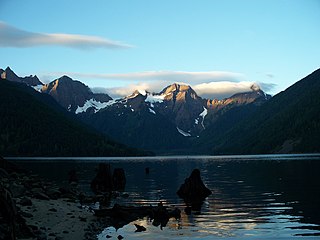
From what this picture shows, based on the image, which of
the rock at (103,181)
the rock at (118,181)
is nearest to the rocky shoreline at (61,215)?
the rock at (103,181)

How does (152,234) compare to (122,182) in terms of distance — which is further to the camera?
(122,182)

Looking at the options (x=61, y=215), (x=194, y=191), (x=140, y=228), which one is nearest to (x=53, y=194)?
(x=61, y=215)

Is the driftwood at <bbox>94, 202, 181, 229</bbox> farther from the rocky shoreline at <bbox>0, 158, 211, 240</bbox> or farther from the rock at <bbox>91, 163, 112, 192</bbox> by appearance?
the rock at <bbox>91, 163, 112, 192</bbox>

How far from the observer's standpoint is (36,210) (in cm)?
5194

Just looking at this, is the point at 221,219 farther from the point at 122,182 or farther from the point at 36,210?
the point at 122,182

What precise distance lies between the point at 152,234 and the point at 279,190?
48513 millimetres

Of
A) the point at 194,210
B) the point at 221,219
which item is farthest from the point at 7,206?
the point at 194,210

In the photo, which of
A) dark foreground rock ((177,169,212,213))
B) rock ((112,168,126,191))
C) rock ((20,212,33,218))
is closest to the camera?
rock ((20,212,33,218))

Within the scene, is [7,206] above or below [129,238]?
above

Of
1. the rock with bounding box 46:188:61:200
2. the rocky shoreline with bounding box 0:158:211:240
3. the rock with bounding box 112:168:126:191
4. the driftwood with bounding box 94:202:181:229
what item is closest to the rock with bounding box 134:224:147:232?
the rocky shoreline with bounding box 0:158:211:240

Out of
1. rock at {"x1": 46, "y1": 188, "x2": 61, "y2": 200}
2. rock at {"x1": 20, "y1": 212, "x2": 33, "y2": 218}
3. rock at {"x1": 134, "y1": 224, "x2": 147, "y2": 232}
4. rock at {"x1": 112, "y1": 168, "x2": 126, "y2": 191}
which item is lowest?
rock at {"x1": 112, "y1": 168, "x2": 126, "y2": 191}

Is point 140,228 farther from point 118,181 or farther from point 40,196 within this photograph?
point 118,181

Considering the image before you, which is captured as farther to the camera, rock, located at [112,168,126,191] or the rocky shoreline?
rock, located at [112,168,126,191]

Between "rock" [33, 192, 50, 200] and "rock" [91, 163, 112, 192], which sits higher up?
"rock" [33, 192, 50, 200]
